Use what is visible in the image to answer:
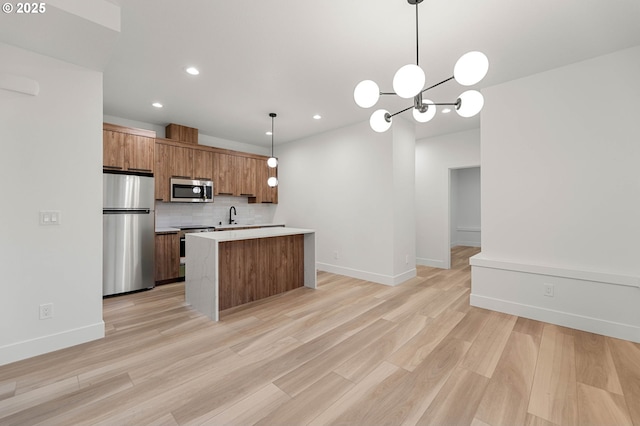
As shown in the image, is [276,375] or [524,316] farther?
[524,316]

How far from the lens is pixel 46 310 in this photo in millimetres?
2273

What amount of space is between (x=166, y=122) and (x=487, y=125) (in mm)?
4982

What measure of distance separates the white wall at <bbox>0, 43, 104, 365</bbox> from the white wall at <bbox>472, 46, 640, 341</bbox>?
166 inches

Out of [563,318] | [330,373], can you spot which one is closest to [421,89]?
[330,373]

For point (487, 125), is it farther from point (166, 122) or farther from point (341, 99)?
point (166, 122)

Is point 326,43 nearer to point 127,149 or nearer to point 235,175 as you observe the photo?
point 127,149

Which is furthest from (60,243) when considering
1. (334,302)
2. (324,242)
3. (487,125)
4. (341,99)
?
(487,125)

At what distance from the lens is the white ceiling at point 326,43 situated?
2006 millimetres

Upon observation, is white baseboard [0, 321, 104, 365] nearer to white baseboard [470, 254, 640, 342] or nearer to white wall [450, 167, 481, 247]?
white baseboard [470, 254, 640, 342]

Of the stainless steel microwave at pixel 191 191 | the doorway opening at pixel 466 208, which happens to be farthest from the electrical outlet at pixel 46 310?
the doorway opening at pixel 466 208

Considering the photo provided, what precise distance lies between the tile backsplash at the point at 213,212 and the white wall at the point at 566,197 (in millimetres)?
4570

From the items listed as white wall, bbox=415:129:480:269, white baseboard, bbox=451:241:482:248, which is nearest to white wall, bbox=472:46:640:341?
white wall, bbox=415:129:480:269

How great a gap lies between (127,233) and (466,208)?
8759 millimetres

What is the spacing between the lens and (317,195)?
211 inches
